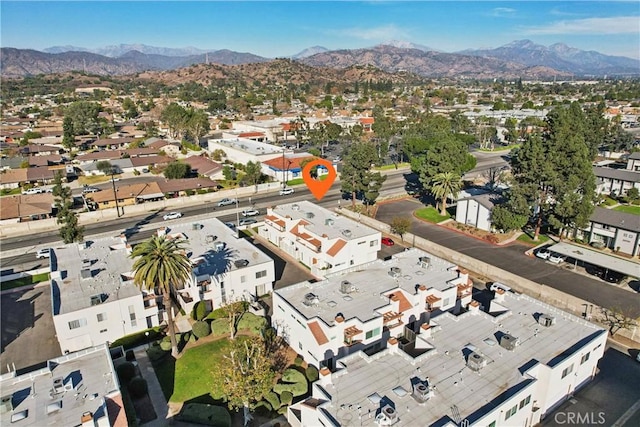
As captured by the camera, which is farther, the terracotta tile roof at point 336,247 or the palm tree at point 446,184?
the palm tree at point 446,184

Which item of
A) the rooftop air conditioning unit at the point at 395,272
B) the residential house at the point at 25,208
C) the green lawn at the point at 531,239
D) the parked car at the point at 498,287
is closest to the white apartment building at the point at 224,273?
the rooftop air conditioning unit at the point at 395,272

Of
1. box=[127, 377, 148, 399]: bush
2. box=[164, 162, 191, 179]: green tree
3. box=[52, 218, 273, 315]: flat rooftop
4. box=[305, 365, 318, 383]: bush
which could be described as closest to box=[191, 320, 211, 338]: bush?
box=[52, 218, 273, 315]: flat rooftop

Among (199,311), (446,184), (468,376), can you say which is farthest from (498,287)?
(199,311)

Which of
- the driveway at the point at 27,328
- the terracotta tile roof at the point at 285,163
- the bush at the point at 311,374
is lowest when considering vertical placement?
the driveway at the point at 27,328

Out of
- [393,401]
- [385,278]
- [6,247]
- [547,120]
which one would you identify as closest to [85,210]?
[6,247]

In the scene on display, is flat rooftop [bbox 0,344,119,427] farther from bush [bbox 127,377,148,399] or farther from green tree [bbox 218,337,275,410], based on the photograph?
green tree [bbox 218,337,275,410]

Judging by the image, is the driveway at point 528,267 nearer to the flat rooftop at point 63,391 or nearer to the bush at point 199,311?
the bush at point 199,311

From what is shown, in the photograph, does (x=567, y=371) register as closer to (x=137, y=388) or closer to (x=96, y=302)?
(x=137, y=388)

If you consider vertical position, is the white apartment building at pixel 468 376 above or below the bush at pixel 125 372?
above

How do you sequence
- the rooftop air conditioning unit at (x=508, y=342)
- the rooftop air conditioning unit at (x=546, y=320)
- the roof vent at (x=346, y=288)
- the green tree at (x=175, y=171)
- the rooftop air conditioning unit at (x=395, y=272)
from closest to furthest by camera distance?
the rooftop air conditioning unit at (x=508, y=342) → the rooftop air conditioning unit at (x=546, y=320) → the roof vent at (x=346, y=288) → the rooftop air conditioning unit at (x=395, y=272) → the green tree at (x=175, y=171)
